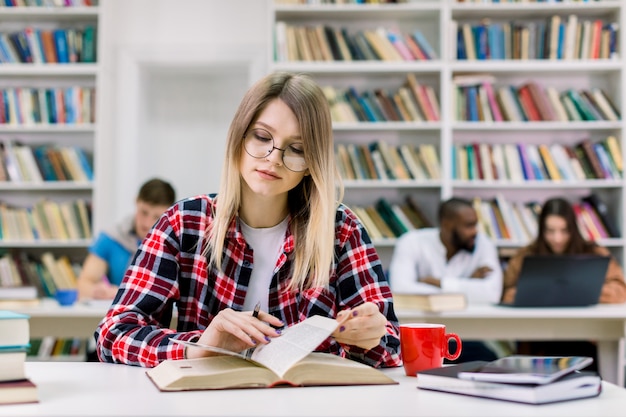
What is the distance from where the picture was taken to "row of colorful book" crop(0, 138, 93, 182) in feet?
15.1

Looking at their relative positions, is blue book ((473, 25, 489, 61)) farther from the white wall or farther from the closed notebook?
the closed notebook

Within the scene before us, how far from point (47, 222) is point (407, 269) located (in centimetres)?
215

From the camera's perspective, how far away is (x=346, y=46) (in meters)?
4.55

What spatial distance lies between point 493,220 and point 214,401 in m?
3.70

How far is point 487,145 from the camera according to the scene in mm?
4633

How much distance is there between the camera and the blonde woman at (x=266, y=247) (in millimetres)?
1476

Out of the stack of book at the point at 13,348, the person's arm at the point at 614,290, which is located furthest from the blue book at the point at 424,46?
the stack of book at the point at 13,348

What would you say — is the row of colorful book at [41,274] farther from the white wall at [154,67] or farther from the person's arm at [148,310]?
the person's arm at [148,310]

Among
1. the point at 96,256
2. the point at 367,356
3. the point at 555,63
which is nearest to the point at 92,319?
the point at 96,256

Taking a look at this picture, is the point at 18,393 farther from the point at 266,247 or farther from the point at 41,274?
the point at 41,274

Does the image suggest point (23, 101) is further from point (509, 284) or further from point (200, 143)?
point (509, 284)

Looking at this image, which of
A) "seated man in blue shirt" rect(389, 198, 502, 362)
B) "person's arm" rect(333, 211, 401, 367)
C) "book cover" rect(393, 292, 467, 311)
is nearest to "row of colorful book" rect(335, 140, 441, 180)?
"seated man in blue shirt" rect(389, 198, 502, 362)

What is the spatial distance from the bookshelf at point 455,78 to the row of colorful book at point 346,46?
36mm

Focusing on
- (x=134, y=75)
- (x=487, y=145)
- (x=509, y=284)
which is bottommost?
(x=509, y=284)
